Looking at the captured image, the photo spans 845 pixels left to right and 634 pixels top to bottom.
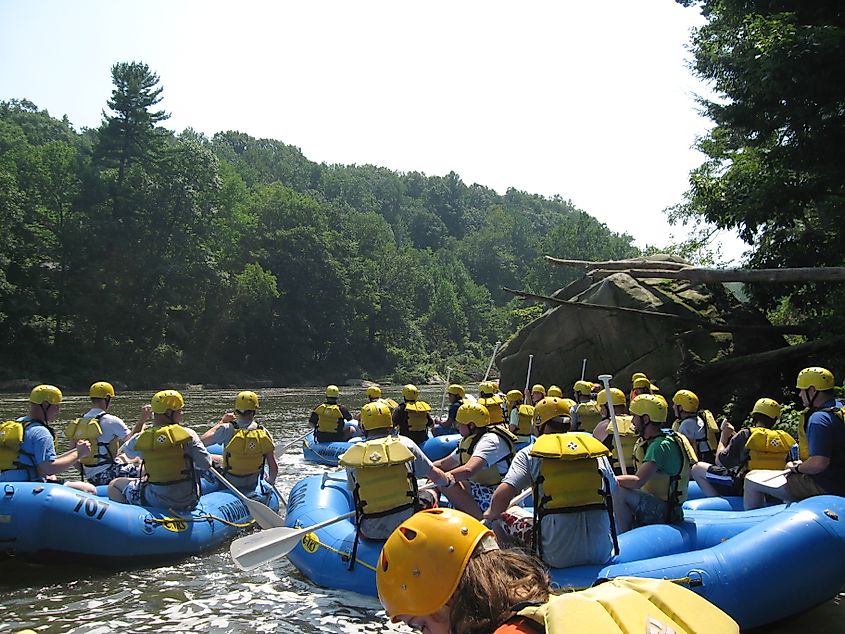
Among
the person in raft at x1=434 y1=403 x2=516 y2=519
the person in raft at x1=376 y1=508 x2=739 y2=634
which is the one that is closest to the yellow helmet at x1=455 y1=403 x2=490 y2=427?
the person in raft at x1=434 y1=403 x2=516 y2=519

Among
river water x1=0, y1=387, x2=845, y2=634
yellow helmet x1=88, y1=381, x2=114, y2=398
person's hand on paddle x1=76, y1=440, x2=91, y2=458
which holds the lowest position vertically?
river water x1=0, y1=387, x2=845, y2=634

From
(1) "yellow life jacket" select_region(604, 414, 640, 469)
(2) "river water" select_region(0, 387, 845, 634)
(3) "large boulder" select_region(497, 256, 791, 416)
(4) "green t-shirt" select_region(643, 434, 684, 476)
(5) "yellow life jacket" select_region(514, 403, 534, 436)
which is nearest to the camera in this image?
(2) "river water" select_region(0, 387, 845, 634)

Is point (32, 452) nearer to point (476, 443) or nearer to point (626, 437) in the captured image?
point (476, 443)

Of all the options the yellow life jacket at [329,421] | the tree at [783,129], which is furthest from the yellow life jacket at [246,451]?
the tree at [783,129]

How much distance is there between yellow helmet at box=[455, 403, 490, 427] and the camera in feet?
22.3

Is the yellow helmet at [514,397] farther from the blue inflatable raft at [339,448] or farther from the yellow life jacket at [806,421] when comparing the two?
the yellow life jacket at [806,421]

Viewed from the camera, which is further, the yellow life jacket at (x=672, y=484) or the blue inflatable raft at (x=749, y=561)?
the yellow life jacket at (x=672, y=484)

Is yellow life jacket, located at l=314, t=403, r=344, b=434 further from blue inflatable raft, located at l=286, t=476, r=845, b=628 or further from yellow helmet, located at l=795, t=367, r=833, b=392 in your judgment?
yellow helmet, located at l=795, t=367, r=833, b=392

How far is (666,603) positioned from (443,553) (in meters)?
0.52

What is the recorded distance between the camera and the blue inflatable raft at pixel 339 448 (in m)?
12.6

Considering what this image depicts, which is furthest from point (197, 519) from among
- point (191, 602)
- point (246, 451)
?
point (191, 602)

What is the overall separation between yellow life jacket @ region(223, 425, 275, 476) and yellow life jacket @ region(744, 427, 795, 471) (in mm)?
5208

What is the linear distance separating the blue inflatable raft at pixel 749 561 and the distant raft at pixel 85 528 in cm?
237

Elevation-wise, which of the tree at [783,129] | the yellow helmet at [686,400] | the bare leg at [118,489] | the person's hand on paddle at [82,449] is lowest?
the bare leg at [118,489]
